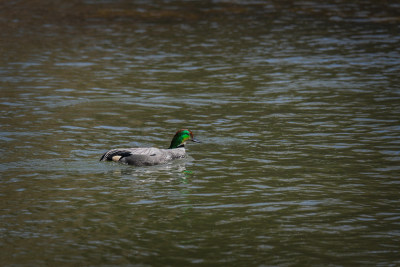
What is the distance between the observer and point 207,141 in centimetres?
1644

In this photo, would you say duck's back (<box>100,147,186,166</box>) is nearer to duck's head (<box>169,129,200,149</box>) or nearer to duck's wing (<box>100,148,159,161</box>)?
duck's wing (<box>100,148,159,161</box>)

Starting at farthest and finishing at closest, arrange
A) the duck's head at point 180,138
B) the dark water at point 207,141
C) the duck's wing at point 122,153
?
the duck's head at point 180,138 → the duck's wing at point 122,153 → the dark water at point 207,141

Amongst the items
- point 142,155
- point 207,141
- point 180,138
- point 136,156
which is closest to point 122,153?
point 136,156

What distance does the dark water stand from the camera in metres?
10.5

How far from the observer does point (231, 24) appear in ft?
110

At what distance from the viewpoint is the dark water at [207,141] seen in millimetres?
10453

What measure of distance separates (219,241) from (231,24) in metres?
23.8

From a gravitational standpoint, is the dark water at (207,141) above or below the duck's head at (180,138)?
below

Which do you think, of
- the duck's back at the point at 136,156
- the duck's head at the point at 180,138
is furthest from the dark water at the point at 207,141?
the duck's head at the point at 180,138

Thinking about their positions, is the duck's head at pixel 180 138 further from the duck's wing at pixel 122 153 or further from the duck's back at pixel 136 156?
the duck's wing at pixel 122 153

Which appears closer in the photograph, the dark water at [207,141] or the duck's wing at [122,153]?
the dark water at [207,141]

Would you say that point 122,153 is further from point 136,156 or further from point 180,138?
point 180,138

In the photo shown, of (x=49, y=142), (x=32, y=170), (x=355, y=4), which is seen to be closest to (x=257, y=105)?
(x=49, y=142)

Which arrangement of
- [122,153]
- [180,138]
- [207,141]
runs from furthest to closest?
[207,141] < [180,138] < [122,153]
